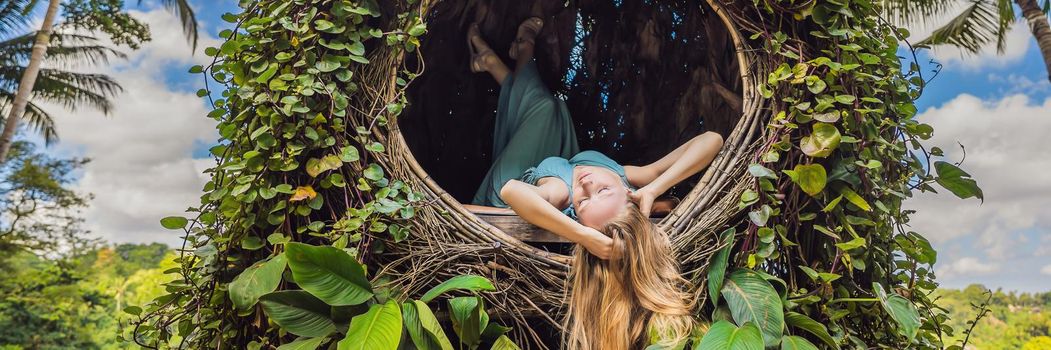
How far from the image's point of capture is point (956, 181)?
6.33 feet

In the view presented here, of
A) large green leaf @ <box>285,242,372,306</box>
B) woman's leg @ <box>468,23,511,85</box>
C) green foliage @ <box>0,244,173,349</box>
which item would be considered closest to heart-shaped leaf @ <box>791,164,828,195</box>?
large green leaf @ <box>285,242,372,306</box>

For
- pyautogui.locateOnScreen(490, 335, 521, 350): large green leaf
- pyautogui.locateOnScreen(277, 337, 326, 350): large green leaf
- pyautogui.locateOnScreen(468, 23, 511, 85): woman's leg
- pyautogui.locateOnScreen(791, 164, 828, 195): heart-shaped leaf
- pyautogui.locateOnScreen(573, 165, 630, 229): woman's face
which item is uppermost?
pyautogui.locateOnScreen(468, 23, 511, 85): woman's leg

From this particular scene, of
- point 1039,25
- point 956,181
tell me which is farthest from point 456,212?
point 1039,25

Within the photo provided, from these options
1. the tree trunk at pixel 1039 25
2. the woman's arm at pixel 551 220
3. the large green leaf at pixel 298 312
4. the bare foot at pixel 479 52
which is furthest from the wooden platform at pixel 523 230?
the tree trunk at pixel 1039 25

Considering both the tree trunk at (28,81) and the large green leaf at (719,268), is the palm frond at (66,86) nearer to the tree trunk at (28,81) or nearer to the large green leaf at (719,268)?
the tree trunk at (28,81)

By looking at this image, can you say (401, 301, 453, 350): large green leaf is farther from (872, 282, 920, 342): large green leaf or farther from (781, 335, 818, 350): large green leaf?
(872, 282, 920, 342): large green leaf

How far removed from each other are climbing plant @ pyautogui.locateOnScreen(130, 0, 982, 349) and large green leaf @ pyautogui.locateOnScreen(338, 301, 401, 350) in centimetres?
7

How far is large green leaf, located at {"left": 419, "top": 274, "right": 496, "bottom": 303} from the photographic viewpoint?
1.62m

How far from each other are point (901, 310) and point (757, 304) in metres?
0.37

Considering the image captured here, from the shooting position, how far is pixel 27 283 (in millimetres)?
9664

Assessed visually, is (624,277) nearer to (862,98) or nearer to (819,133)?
(819,133)

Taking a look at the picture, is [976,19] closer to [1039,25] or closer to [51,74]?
[1039,25]

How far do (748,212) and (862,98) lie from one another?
397 millimetres

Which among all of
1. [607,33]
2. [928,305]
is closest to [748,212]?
[928,305]
